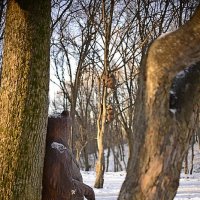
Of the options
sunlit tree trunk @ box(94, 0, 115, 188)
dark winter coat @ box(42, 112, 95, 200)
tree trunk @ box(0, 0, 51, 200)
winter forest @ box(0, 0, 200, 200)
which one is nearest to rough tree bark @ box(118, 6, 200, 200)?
winter forest @ box(0, 0, 200, 200)

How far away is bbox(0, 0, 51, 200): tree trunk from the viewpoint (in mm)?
4543

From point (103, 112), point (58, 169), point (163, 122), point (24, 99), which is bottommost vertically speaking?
point (58, 169)

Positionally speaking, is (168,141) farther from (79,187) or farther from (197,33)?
(79,187)

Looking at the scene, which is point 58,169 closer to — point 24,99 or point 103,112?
point 24,99

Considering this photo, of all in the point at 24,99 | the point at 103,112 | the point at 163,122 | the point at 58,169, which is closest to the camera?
the point at 163,122

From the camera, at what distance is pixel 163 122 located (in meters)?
3.65

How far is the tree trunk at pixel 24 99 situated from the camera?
14.9 ft

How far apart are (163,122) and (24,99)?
1950mm

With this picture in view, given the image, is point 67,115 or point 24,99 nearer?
point 24,99

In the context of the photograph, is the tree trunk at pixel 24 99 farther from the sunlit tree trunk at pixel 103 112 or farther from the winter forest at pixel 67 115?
the sunlit tree trunk at pixel 103 112

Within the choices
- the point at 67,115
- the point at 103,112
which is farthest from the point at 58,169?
the point at 103,112

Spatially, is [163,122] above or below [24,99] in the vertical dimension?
below

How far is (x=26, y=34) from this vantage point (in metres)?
4.74

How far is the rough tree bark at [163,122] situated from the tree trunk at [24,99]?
146 centimetres
